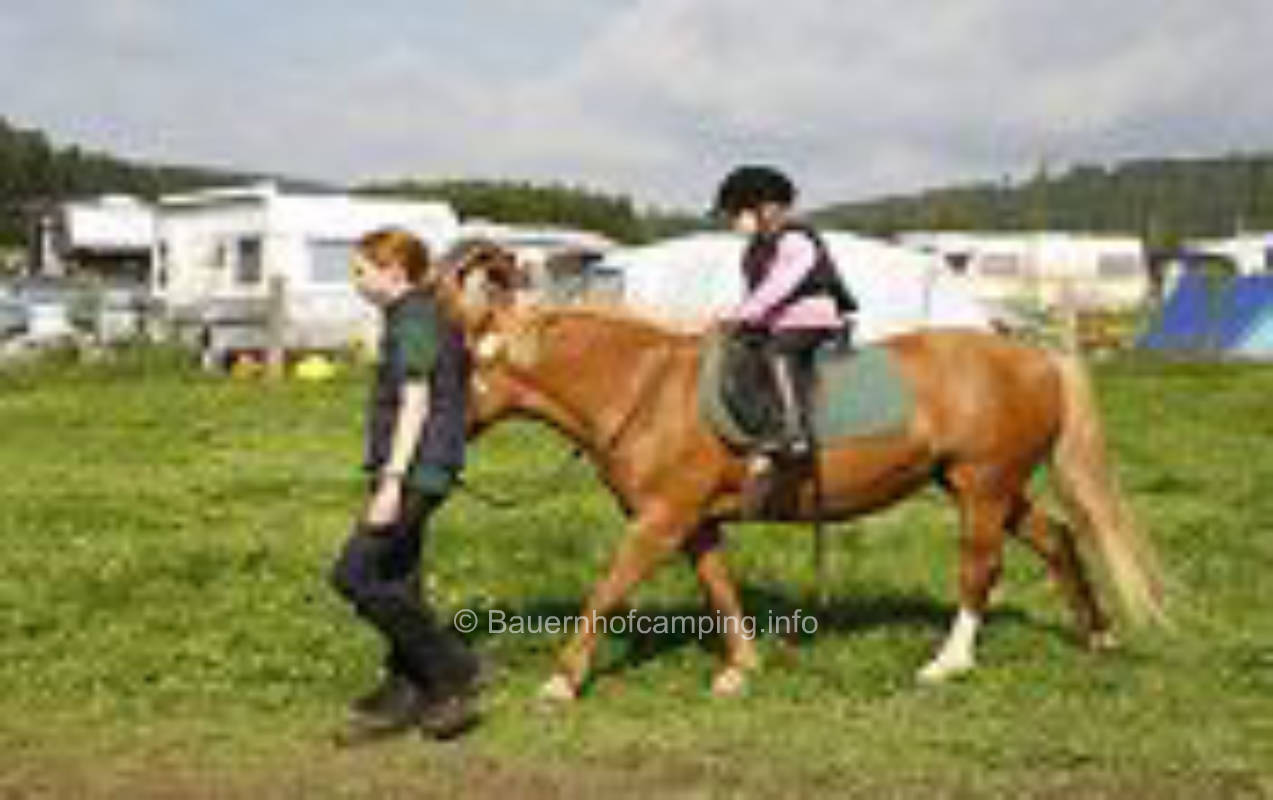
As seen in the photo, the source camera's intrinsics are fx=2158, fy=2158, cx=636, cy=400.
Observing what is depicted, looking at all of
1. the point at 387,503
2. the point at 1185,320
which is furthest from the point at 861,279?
the point at 387,503

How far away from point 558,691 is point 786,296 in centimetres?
188

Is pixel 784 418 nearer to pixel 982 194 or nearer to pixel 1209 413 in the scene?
pixel 1209 413

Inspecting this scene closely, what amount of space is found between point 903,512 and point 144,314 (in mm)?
27866

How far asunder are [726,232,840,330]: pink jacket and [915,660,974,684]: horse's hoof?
155 centimetres

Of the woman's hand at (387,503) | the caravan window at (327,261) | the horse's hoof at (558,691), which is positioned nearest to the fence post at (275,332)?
the caravan window at (327,261)

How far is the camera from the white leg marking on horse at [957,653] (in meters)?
9.23

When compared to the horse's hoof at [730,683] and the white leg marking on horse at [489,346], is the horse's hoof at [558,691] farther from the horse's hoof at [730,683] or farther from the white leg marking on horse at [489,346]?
the white leg marking on horse at [489,346]

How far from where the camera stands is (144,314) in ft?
132

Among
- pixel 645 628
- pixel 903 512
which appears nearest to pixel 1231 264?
pixel 903 512

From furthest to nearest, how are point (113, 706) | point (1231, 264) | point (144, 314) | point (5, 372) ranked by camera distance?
1. point (1231, 264)
2. point (144, 314)
3. point (5, 372)
4. point (113, 706)

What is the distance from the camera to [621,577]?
28.8ft

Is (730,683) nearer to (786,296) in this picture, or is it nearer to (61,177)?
(786,296)

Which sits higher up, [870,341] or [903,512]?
[870,341]

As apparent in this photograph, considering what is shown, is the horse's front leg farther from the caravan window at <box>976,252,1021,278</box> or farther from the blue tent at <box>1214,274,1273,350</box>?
the caravan window at <box>976,252,1021,278</box>
